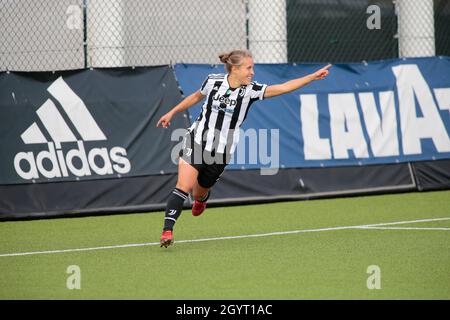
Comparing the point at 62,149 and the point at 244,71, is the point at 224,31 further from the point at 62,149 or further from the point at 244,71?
the point at 244,71

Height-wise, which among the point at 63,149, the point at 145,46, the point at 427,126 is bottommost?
the point at 63,149

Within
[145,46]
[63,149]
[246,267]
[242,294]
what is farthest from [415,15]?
[242,294]

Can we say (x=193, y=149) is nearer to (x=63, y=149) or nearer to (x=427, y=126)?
(x=63, y=149)

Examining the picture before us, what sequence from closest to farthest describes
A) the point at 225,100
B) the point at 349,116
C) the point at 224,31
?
1. the point at 225,100
2. the point at 349,116
3. the point at 224,31

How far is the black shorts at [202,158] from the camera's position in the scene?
9531 millimetres

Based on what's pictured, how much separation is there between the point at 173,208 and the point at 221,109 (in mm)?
1120

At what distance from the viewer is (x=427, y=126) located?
1473 cm

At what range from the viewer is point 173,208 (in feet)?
30.4

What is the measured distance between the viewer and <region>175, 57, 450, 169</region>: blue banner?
536 inches

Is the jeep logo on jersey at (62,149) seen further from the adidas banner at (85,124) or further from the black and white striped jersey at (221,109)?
the black and white striped jersey at (221,109)

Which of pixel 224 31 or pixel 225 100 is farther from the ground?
pixel 224 31

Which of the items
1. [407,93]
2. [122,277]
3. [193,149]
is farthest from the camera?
[407,93]

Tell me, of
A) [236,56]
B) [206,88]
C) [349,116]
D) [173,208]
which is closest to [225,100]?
[206,88]
